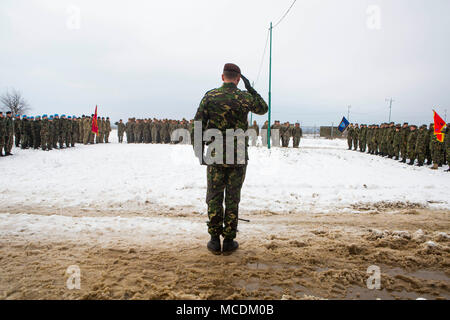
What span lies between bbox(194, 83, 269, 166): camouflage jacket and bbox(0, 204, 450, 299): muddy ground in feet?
3.96

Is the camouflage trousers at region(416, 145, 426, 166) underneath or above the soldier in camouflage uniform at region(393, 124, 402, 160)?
underneath

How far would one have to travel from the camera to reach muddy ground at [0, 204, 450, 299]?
94.5 inches

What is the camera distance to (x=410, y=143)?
15.3 meters

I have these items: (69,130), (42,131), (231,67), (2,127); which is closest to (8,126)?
(2,127)

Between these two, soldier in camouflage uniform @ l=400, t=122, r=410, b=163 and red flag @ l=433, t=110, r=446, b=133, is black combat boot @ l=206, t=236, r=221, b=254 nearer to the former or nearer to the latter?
red flag @ l=433, t=110, r=446, b=133

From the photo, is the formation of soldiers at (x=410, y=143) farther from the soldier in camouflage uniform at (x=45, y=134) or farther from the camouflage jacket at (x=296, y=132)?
the soldier in camouflage uniform at (x=45, y=134)

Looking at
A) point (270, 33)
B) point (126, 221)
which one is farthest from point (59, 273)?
point (270, 33)

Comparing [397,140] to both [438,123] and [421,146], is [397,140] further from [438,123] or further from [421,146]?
[438,123]

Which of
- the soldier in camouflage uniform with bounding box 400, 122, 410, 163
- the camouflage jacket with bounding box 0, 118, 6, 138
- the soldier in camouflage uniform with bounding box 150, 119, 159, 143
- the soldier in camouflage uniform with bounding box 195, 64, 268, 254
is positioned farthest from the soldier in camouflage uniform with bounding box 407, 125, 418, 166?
the camouflage jacket with bounding box 0, 118, 6, 138

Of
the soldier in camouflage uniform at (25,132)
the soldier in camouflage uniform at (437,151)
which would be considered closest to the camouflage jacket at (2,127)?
the soldier in camouflage uniform at (25,132)

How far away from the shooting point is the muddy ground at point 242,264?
94.5 inches

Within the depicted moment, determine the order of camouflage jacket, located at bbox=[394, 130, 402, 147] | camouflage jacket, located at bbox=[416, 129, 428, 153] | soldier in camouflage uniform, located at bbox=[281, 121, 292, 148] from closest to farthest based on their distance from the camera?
camouflage jacket, located at bbox=[416, 129, 428, 153] → camouflage jacket, located at bbox=[394, 130, 402, 147] → soldier in camouflage uniform, located at bbox=[281, 121, 292, 148]

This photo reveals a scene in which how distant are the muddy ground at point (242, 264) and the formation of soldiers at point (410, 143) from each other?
38.7 ft
